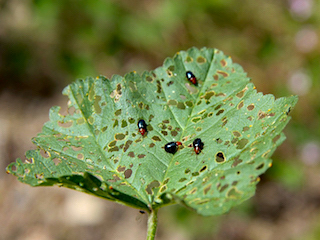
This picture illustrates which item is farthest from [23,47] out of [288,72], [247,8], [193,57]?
[193,57]

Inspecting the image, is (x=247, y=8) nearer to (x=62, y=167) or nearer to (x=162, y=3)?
(x=162, y=3)

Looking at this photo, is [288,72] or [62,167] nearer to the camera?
[62,167]

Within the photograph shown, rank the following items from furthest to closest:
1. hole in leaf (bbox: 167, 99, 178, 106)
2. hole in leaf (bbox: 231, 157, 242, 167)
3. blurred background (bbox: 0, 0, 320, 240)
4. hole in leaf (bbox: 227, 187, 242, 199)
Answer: blurred background (bbox: 0, 0, 320, 240) → hole in leaf (bbox: 167, 99, 178, 106) → hole in leaf (bbox: 231, 157, 242, 167) → hole in leaf (bbox: 227, 187, 242, 199)

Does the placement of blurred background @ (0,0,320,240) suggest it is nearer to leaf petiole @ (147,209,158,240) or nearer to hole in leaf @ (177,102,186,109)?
hole in leaf @ (177,102,186,109)

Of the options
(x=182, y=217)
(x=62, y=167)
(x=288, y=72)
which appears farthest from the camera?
(x=288, y=72)

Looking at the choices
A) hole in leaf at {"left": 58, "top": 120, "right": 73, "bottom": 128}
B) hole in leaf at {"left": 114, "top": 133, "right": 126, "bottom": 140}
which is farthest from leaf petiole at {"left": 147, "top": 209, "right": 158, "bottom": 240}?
hole in leaf at {"left": 58, "top": 120, "right": 73, "bottom": 128}

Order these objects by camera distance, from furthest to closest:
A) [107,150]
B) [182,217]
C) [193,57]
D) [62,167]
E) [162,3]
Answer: [162,3] → [182,217] → [193,57] → [107,150] → [62,167]

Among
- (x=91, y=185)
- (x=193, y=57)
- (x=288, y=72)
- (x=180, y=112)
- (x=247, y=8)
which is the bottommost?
(x=91, y=185)
